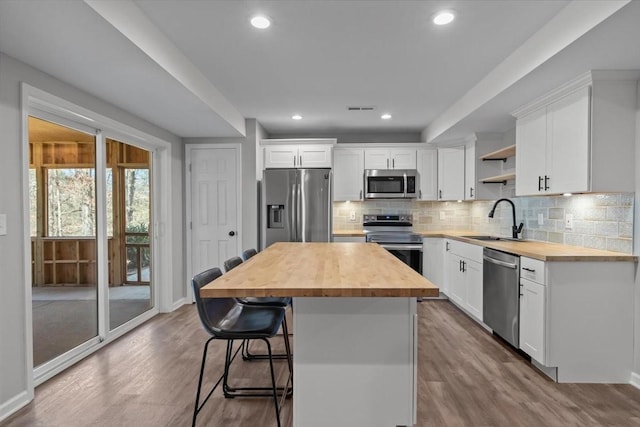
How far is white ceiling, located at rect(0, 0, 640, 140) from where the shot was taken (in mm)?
1839

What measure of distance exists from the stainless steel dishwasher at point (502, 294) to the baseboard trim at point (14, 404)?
139 inches

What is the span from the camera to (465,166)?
4652mm

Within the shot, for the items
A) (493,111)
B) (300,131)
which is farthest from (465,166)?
(300,131)

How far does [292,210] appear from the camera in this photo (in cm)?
451

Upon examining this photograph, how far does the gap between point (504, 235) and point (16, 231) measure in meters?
4.61

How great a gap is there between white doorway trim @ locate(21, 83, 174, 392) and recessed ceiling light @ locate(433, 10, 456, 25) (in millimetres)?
2598

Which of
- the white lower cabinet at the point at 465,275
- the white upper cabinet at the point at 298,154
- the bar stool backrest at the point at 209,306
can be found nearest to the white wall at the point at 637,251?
the white lower cabinet at the point at 465,275

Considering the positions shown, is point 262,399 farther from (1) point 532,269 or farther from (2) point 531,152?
(2) point 531,152

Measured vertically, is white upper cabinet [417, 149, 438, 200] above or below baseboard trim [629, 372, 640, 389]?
above

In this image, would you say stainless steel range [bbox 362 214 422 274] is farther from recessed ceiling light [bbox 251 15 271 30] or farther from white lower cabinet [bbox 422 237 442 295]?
recessed ceiling light [bbox 251 15 271 30]

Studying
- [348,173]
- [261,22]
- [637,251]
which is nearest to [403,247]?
[348,173]

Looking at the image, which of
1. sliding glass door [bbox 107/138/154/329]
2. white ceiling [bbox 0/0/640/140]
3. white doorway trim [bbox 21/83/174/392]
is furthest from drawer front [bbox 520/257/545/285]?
sliding glass door [bbox 107/138/154/329]

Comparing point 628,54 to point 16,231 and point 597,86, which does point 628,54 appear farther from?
point 16,231

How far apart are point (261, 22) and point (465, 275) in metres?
3.26
